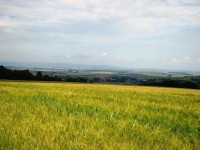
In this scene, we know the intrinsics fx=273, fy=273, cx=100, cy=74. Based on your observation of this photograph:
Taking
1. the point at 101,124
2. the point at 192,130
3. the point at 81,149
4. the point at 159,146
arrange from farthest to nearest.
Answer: the point at 192,130 < the point at 101,124 < the point at 159,146 < the point at 81,149

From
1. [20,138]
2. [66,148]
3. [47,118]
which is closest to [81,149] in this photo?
[66,148]

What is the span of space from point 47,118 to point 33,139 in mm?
1614

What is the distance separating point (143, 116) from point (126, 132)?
2.29 metres

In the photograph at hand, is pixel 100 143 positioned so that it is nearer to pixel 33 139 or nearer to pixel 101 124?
pixel 33 139

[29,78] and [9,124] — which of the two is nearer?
[9,124]

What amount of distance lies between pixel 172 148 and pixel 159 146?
0.63 feet

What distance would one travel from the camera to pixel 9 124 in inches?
178

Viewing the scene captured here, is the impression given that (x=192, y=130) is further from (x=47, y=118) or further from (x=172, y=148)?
(x=47, y=118)

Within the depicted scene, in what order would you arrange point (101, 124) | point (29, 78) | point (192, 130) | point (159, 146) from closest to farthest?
point (159, 146) < point (101, 124) < point (192, 130) < point (29, 78)

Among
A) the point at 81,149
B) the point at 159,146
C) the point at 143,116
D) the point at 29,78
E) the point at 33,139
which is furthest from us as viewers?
the point at 29,78

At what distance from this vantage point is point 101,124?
509cm

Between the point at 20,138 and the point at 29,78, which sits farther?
the point at 29,78

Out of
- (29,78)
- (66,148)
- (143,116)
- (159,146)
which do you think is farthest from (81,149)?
(29,78)

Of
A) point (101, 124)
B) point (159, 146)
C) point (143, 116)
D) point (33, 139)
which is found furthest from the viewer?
point (143, 116)
